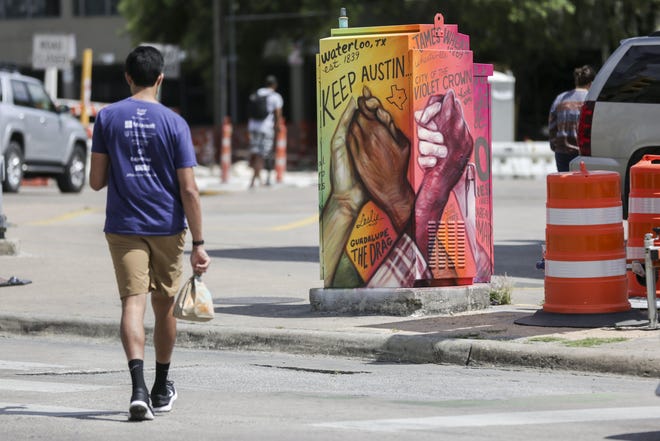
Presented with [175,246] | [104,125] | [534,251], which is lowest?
[534,251]

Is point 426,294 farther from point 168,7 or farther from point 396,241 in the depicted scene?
point 168,7

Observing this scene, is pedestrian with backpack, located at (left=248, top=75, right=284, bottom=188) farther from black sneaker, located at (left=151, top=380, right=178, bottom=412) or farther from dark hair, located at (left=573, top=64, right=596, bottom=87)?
black sneaker, located at (left=151, top=380, right=178, bottom=412)

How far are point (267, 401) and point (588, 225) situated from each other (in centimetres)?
301

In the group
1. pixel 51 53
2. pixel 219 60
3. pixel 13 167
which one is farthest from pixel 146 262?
pixel 219 60

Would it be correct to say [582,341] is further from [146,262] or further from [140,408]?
[140,408]

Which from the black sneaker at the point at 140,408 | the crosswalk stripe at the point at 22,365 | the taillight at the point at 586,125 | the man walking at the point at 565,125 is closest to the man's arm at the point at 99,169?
the black sneaker at the point at 140,408

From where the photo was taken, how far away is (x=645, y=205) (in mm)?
10469

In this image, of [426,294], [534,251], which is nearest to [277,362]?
[426,294]

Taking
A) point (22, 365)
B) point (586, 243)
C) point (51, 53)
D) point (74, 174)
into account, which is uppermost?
point (51, 53)

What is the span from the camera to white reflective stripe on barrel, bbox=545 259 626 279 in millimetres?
9969

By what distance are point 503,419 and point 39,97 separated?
20909 millimetres

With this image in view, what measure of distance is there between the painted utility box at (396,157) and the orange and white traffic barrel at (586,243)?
0.97 m

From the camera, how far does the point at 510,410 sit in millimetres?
7488

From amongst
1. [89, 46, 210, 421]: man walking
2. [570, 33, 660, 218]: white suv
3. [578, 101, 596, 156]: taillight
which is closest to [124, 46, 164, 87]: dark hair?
[89, 46, 210, 421]: man walking
